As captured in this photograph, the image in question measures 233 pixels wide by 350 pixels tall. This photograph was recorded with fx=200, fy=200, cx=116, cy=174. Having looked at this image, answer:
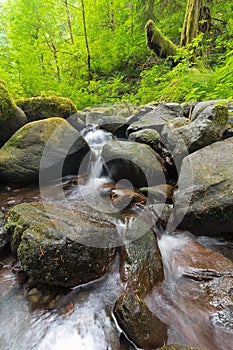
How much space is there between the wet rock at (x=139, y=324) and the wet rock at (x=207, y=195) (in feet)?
4.42

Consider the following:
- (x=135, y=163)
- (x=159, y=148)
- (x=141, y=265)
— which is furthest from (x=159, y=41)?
(x=141, y=265)

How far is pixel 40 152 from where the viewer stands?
157 inches

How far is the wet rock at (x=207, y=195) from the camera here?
8.31 ft

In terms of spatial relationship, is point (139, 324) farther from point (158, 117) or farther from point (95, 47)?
point (95, 47)

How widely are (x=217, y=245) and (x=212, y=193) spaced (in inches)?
26.1

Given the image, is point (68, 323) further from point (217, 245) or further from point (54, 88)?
point (54, 88)

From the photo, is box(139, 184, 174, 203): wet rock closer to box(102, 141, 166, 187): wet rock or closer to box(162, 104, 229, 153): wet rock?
box(102, 141, 166, 187): wet rock

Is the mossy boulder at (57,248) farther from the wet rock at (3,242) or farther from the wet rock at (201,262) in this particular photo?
the wet rock at (201,262)

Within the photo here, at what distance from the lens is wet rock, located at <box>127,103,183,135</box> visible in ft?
16.0

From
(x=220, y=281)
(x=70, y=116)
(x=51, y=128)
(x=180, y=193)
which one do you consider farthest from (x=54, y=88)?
(x=220, y=281)

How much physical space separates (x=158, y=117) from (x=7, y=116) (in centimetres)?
358

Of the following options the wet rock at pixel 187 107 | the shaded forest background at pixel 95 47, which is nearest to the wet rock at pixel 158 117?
the wet rock at pixel 187 107

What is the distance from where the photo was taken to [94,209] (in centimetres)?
321

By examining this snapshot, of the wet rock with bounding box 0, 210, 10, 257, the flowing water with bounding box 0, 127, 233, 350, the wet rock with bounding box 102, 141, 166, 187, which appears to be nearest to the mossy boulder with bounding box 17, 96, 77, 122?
the wet rock with bounding box 102, 141, 166, 187
